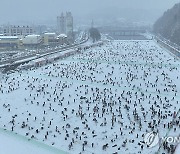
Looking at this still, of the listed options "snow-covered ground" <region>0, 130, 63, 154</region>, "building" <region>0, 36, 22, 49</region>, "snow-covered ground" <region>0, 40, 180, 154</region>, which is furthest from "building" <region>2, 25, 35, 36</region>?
"snow-covered ground" <region>0, 130, 63, 154</region>

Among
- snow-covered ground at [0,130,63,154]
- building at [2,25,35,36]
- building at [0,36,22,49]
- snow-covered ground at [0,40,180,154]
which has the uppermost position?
building at [2,25,35,36]

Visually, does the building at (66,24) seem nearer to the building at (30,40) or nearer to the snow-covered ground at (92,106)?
the building at (30,40)

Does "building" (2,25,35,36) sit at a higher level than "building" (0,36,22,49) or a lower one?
higher

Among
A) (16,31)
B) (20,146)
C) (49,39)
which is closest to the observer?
(20,146)

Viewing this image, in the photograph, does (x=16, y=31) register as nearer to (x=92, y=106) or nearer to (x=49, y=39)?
(x=49, y=39)

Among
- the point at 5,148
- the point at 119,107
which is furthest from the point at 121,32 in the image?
the point at 5,148

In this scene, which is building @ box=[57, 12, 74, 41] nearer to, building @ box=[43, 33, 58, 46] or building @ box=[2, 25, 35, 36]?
building @ box=[2, 25, 35, 36]

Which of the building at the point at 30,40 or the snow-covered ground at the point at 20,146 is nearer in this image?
the snow-covered ground at the point at 20,146

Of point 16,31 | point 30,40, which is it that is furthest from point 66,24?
point 30,40

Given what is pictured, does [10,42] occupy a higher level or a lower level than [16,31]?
lower

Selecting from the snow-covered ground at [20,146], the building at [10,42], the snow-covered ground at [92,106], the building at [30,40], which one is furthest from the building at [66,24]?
→ the snow-covered ground at [20,146]
